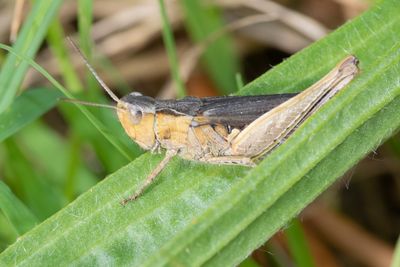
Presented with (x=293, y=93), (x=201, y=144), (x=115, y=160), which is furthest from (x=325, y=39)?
(x=115, y=160)

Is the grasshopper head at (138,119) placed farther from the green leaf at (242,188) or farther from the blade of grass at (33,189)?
the blade of grass at (33,189)

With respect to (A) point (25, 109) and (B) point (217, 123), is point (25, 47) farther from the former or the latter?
(B) point (217, 123)

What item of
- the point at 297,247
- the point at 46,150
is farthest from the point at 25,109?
the point at 297,247

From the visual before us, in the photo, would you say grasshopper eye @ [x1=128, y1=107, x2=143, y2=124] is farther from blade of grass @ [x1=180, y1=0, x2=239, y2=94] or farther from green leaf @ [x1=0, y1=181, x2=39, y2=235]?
blade of grass @ [x1=180, y1=0, x2=239, y2=94]

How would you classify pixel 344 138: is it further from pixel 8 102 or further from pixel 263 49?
pixel 263 49

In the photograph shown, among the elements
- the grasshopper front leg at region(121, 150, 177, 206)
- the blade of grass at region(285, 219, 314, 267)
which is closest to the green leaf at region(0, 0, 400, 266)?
the grasshopper front leg at region(121, 150, 177, 206)

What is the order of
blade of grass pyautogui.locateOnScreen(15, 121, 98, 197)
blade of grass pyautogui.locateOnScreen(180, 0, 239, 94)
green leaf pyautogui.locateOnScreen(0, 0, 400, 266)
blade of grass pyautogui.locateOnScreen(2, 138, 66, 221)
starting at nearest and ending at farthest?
green leaf pyautogui.locateOnScreen(0, 0, 400, 266) → blade of grass pyautogui.locateOnScreen(2, 138, 66, 221) → blade of grass pyautogui.locateOnScreen(15, 121, 98, 197) → blade of grass pyautogui.locateOnScreen(180, 0, 239, 94)

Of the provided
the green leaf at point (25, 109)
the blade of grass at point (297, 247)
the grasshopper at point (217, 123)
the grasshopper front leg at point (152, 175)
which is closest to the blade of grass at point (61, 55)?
the green leaf at point (25, 109)
